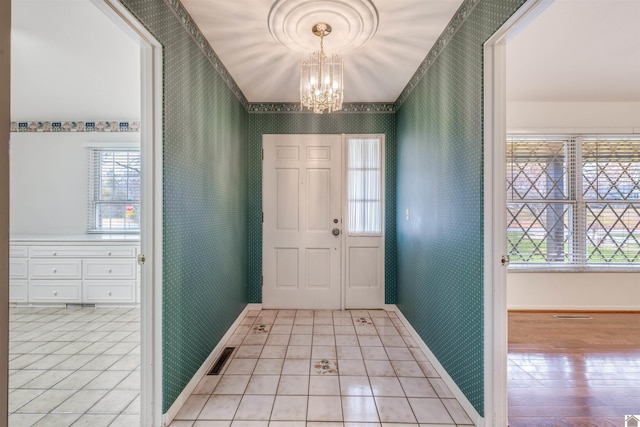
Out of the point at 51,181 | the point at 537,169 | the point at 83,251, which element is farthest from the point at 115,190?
the point at 537,169

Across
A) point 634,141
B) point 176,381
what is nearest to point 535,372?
point 176,381

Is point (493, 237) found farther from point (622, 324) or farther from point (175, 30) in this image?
point (622, 324)

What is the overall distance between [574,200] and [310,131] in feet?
10.3

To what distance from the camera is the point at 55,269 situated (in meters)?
3.39

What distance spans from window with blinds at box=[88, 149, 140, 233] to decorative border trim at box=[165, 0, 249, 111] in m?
1.99

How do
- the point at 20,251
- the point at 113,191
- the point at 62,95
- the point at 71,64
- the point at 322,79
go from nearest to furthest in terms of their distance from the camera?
1. the point at 322,79
2. the point at 71,64
3. the point at 62,95
4. the point at 20,251
5. the point at 113,191

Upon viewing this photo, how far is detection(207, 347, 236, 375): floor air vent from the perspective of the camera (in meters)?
2.15

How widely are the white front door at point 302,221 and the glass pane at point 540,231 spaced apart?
2.06 m

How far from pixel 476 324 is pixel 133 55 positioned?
3.04 meters

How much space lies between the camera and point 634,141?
3428 millimetres

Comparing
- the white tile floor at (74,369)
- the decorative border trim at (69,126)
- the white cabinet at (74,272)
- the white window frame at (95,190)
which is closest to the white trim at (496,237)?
the white tile floor at (74,369)

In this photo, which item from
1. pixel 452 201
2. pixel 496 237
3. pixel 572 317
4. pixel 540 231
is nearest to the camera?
pixel 496 237

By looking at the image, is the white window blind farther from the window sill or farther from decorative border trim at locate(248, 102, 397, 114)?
the window sill

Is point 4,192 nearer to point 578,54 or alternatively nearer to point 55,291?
point 578,54
